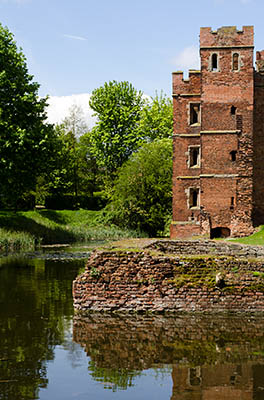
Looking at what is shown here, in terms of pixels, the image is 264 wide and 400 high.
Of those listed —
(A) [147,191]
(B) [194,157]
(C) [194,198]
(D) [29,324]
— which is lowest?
(D) [29,324]

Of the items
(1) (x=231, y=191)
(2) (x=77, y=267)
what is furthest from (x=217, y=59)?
(2) (x=77, y=267)

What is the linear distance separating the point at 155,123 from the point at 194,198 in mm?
24603

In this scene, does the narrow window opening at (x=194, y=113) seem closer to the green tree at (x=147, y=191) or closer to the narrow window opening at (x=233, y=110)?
the narrow window opening at (x=233, y=110)

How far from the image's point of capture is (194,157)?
120ft

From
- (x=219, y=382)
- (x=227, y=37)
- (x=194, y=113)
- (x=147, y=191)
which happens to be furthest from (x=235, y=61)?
(x=219, y=382)

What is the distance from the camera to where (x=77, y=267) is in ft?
75.3

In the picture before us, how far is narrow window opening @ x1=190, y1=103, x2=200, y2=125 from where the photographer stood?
36.0 metres

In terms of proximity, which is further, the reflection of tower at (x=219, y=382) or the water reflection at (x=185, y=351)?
the water reflection at (x=185, y=351)

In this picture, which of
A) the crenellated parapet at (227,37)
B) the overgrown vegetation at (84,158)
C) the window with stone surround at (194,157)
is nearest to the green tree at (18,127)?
the overgrown vegetation at (84,158)

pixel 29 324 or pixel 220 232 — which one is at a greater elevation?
pixel 220 232

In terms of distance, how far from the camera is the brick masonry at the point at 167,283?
12281mm

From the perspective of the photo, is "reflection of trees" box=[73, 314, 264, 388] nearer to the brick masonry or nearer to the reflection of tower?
the reflection of tower

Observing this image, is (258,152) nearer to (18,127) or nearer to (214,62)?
(214,62)

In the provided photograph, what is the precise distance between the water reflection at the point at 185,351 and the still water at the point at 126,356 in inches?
0.6
